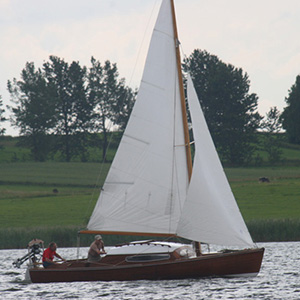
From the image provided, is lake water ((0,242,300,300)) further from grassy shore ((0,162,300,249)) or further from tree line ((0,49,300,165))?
tree line ((0,49,300,165))

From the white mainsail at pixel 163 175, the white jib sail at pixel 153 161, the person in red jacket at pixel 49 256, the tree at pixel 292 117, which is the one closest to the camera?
the white mainsail at pixel 163 175

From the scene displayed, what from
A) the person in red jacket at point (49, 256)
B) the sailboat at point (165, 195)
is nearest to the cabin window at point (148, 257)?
the sailboat at point (165, 195)

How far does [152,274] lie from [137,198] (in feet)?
11.5

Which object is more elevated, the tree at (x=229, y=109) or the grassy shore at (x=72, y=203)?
the tree at (x=229, y=109)

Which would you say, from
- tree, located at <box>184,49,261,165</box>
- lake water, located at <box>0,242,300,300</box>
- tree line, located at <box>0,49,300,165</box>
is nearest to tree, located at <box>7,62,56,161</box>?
tree line, located at <box>0,49,300,165</box>

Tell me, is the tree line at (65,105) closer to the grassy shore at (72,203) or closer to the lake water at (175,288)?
the grassy shore at (72,203)

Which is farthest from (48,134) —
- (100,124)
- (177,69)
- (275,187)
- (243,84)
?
(177,69)

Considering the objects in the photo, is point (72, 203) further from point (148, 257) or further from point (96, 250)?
point (148, 257)

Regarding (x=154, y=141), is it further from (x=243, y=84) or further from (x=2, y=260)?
(x=243, y=84)

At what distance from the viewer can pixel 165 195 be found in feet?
119

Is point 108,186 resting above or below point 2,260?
above

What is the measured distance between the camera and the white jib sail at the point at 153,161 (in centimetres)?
3594

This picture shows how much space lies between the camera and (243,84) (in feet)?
500

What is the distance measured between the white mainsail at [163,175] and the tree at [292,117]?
399 feet
